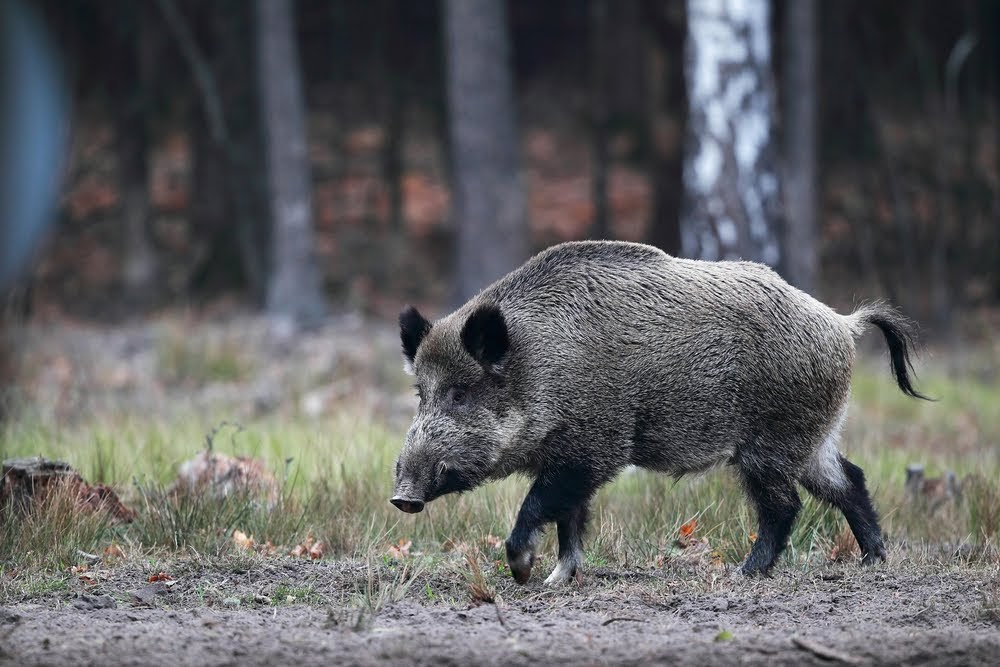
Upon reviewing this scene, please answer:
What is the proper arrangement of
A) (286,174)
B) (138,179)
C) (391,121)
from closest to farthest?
(286,174)
(138,179)
(391,121)

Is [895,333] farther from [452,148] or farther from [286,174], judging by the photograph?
[286,174]

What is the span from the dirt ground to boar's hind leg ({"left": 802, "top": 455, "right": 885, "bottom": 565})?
0.59 feet

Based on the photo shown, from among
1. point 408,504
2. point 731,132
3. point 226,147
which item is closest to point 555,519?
point 408,504

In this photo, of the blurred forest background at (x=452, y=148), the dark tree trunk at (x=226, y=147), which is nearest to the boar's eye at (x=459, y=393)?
the blurred forest background at (x=452, y=148)

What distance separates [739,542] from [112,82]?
1425cm

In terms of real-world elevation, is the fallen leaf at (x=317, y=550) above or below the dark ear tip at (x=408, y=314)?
below

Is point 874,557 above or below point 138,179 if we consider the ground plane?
below

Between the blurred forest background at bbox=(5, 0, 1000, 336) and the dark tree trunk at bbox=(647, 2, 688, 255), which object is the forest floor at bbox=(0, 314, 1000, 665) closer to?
the blurred forest background at bbox=(5, 0, 1000, 336)

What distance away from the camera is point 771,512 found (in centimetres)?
515

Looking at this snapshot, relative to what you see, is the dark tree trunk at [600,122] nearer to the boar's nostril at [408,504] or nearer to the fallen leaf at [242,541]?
the fallen leaf at [242,541]

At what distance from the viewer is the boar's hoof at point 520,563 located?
4754mm

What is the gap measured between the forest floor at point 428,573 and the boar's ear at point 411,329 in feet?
2.64

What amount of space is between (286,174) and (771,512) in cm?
928

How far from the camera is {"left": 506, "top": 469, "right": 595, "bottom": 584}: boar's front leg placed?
4767 millimetres
